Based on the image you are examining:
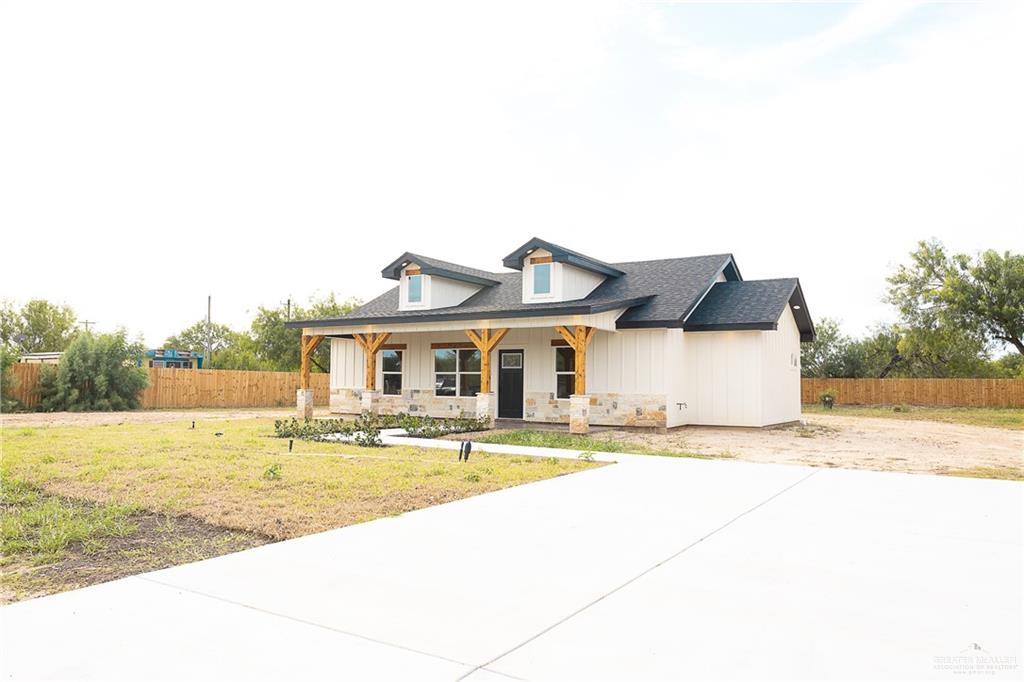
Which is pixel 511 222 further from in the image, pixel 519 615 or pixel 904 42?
pixel 519 615

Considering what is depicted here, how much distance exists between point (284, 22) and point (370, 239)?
812 inches

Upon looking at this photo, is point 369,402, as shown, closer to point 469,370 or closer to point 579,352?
point 469,370

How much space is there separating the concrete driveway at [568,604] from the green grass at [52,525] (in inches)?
53.6

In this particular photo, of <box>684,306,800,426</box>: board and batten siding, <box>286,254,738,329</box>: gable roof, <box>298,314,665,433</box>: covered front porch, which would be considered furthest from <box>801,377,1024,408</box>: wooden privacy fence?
<box>298,314,665,433</box>: covered front porch

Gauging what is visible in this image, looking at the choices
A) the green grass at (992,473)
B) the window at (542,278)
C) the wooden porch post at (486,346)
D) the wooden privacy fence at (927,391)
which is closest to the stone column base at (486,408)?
the wooden porch post at (486,346)

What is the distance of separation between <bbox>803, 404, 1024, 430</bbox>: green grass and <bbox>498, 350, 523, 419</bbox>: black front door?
576 inches

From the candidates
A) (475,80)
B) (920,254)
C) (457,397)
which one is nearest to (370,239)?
(457,397)

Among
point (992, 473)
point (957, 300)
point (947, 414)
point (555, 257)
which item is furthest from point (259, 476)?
point (957, 300)

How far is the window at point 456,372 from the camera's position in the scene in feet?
67.9

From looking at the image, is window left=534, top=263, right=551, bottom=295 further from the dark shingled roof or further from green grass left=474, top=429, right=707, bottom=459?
green grass left=474, top=429, right=707, bottom=459

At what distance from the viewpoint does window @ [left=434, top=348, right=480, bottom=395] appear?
20.7 meters

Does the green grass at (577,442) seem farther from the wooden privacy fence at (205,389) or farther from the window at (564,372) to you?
the wooden privacy fence at (205,389)

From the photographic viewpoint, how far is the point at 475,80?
1661 centimetres

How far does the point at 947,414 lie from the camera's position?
27.2 metres
